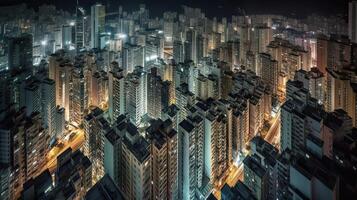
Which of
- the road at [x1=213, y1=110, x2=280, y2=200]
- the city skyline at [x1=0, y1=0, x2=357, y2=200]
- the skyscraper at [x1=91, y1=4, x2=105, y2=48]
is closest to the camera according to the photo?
the city skyline at [x1=0, y1=0, x2=357, y2=200]

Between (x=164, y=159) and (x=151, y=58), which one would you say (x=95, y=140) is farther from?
(x=151, y=58)

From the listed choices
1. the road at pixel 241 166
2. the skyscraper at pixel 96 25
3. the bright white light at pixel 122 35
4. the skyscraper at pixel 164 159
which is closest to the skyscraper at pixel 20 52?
the skyscraper at pixel 96 25

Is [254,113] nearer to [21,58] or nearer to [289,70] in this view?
[289,70]

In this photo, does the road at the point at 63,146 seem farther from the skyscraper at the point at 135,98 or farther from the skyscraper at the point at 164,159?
the skyscraper at the point at 164,159

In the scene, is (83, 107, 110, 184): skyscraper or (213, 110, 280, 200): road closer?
(83, 107, 110, 184): skyscraper

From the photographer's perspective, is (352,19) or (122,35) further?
(122,35)

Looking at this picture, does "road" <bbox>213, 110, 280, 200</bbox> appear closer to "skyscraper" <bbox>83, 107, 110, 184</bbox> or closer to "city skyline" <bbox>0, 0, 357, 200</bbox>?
"city skyline" <bbox>0, 0, 357, 200</bbox>

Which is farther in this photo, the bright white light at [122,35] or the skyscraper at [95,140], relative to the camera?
the bright white light at [122,35]

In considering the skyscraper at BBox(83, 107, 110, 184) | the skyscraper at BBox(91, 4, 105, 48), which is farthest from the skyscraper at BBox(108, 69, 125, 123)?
the skyscraper at BBox(91, 4, 105, 48)

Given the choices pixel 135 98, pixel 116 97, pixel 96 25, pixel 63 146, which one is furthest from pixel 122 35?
pixel 63 146
